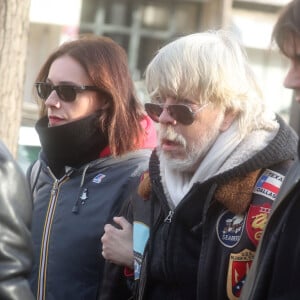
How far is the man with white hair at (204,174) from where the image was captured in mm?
2344

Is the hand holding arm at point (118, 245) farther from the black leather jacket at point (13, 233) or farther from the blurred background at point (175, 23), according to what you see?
the blurred background at point (175, 23)

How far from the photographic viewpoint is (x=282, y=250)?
2053mm

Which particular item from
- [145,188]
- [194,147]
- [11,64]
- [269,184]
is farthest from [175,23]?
[269,184]

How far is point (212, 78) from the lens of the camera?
2521 millimetres

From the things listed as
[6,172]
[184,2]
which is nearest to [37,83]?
Answer: [6,172]

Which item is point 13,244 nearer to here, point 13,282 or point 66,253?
point 13,282

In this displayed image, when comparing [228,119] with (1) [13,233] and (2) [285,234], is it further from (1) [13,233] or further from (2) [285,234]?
(1) [13,233]

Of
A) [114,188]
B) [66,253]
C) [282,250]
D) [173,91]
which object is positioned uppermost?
[173,91]

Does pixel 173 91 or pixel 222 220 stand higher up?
pixel 173 91

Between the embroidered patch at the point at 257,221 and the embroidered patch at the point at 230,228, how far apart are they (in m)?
0.02

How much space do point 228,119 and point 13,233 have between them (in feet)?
2.60

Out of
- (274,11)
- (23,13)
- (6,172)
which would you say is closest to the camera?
(6,172)

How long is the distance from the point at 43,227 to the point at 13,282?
98 centimetres

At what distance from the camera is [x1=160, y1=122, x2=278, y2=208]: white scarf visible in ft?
7.92
